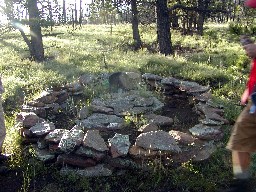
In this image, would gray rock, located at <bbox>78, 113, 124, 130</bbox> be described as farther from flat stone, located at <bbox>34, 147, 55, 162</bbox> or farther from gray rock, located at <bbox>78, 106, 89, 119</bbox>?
flat stone, located at <bbox>34, 147, 55, 162</bbox>

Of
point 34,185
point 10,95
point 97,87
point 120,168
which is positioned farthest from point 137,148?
point 10,95

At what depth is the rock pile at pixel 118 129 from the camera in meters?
4.95

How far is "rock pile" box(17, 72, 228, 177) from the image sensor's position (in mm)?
4949

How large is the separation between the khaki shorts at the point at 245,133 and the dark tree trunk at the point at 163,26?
9.61 meters

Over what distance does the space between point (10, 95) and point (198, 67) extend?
4884 mm

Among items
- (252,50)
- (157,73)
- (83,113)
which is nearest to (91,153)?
(83,113)

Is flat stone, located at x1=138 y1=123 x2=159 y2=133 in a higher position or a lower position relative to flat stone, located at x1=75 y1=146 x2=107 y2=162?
higher

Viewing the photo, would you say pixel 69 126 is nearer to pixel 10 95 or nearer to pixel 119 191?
pixel 119 191

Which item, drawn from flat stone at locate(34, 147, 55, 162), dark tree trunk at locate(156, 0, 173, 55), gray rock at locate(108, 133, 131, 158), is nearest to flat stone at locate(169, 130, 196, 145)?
gray rock at locate(108, 133, 131, 158)

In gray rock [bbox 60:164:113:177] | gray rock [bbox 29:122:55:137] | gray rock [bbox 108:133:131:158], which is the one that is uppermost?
gray rock [bbox 29:122:55:137]

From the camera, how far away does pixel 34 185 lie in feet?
15.5

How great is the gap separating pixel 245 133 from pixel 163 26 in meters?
9.83

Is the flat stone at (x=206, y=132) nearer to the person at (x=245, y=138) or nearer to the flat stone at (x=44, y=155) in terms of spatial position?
the person at (x=245, y=138)

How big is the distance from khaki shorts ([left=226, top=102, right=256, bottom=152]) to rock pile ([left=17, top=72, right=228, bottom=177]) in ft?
4.88
